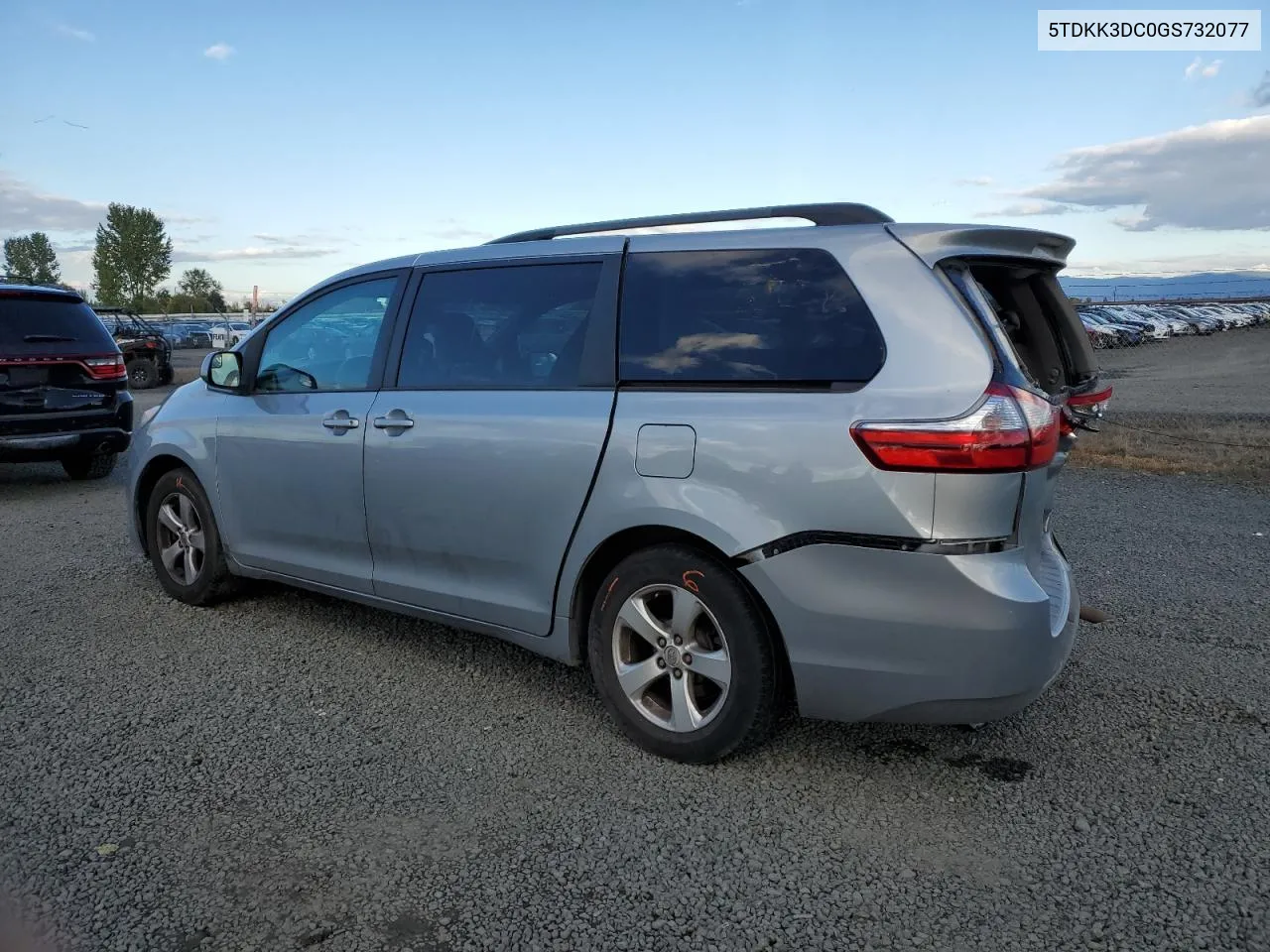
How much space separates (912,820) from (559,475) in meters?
1.62

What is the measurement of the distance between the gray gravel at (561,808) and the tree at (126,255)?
423ft

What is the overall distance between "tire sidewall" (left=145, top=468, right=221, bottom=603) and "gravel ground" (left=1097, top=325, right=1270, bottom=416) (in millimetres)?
14754

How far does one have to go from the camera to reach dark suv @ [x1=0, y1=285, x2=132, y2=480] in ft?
27.7

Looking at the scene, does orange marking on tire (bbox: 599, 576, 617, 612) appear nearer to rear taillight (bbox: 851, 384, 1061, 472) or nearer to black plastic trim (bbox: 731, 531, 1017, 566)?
black plastic trim (bbox: 731, 531, 1017, 566)

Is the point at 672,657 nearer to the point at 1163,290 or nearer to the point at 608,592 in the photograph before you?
the point at 608,592

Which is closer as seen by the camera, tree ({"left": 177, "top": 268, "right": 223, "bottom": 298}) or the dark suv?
the dark suv

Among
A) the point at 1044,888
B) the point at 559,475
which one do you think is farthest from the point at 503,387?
the point at 1044,888

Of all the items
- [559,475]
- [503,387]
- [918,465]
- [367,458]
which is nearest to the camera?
[918,465]

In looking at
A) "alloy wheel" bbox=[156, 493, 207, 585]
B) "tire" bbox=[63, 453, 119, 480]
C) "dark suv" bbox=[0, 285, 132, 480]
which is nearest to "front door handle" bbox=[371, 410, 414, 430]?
"alloy wheel" bbox=[156, 493, 207, 585]

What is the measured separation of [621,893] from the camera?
8.95 ft

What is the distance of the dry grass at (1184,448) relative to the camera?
9.72m

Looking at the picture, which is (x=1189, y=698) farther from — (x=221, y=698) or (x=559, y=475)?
(x=221, y=698)

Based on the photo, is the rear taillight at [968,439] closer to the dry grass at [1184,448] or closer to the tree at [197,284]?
the dry grass at [1184,448]

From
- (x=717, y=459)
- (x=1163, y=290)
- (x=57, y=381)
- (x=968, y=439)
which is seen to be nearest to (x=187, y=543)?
(x=717, y=459)
